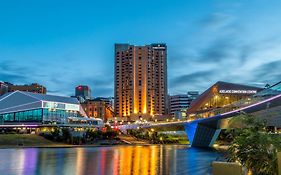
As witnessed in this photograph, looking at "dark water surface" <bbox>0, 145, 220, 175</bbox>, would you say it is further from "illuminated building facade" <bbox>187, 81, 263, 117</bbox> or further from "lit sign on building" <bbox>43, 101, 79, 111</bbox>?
"illuminated building facade" <bbox>187, 81, 263, 117</bbox>

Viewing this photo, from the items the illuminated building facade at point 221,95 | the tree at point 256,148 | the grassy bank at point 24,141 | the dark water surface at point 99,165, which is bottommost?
the grassy bank at point 24,141

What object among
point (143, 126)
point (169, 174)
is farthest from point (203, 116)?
point (169, 174)

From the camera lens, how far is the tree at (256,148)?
38.7ft

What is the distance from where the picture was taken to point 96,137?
100m

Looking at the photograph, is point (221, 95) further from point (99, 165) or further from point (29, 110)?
point (99, 165)

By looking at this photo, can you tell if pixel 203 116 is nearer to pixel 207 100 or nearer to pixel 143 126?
pixel 143 126

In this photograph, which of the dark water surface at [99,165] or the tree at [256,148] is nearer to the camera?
the tree at [256,148]

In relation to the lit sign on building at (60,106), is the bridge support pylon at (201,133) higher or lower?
lower

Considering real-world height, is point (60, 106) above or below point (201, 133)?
above

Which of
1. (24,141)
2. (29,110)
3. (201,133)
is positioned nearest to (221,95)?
(201,133)

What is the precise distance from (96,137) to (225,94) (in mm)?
68269

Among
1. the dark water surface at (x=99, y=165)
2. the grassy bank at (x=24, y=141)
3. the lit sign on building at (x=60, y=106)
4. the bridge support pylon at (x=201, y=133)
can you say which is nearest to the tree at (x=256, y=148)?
the dark water surface at (x=99, y=165)

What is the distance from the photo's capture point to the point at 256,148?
12.2 meters

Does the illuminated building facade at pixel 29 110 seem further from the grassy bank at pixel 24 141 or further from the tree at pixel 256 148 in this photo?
the tree at pixel 256 148
